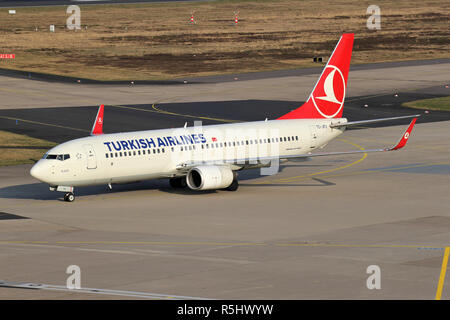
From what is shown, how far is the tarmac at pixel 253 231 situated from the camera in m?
39.4

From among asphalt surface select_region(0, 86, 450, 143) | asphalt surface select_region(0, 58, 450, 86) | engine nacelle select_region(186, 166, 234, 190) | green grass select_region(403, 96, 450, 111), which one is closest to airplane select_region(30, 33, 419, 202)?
engine nacelle select_region(186, 166, 234, 190)

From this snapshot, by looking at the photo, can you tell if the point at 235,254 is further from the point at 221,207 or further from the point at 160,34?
the point at 160,34

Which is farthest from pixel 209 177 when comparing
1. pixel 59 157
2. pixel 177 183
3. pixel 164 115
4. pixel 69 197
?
pixel 164 115

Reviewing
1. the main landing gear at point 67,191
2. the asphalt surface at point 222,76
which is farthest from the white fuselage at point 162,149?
the asphalt surface at point 222,76

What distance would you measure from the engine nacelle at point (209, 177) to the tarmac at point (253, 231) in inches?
39.6

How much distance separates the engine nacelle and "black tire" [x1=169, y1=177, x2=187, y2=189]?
320 centimetres

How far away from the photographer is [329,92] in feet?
231

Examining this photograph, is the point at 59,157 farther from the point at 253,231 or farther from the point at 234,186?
the point at 253,231

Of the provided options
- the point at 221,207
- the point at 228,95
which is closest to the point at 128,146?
the point at 221,207

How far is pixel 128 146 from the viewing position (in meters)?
60.8

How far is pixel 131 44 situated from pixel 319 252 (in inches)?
4947

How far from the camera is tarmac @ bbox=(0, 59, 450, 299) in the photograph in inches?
1553

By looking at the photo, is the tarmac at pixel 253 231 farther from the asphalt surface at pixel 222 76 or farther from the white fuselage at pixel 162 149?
the asphalt surface at pixel 222 76

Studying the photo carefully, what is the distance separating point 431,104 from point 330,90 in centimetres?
4259
